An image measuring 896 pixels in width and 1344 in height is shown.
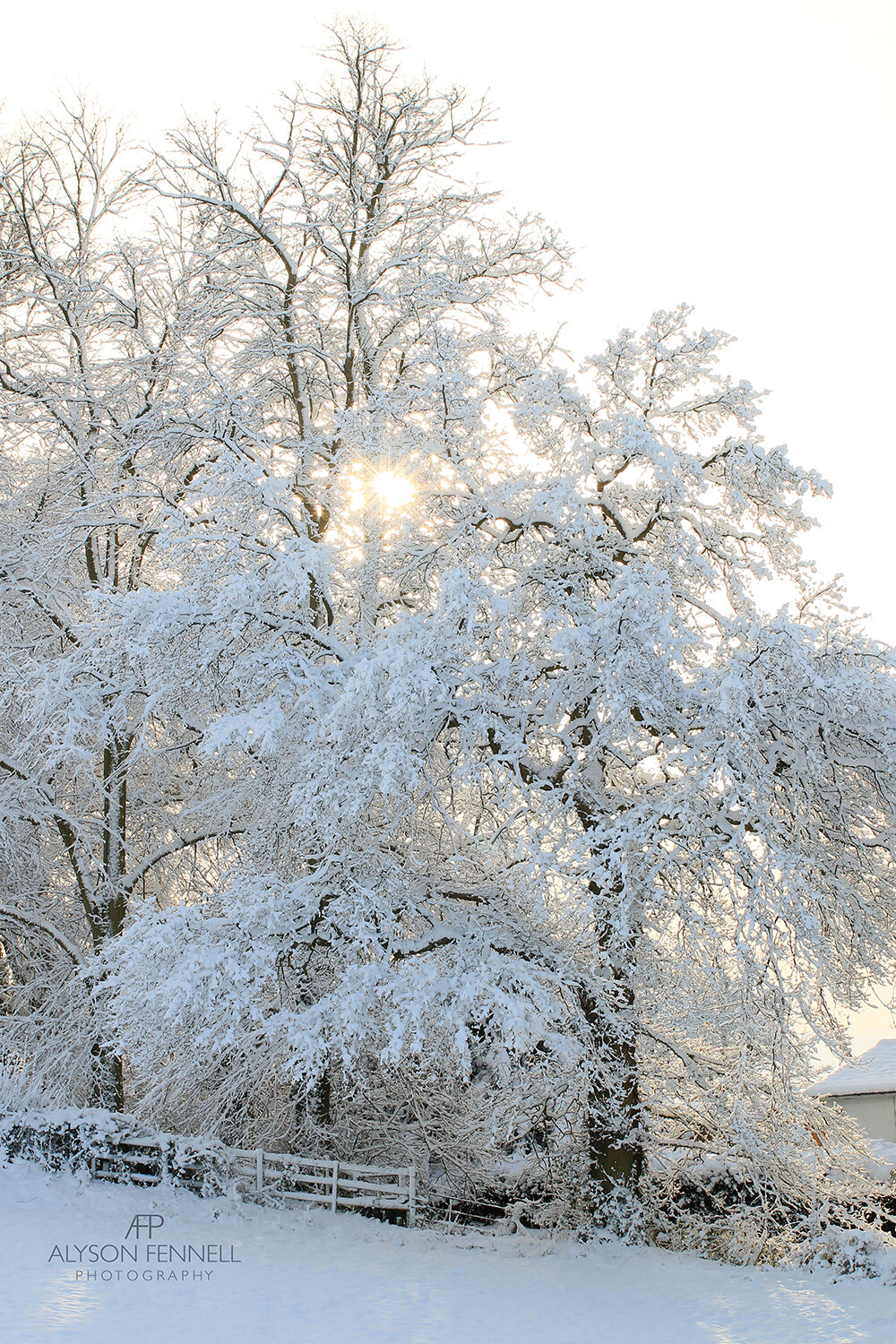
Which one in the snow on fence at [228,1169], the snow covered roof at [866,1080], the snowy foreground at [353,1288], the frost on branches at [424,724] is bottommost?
the snow covered roof at [866,1080]

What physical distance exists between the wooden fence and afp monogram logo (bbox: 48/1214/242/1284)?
1354 millimetres

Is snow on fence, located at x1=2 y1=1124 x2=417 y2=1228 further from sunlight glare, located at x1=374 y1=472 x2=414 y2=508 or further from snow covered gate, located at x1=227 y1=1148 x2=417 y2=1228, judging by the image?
sunlight glare, located at x1=374 y1=472 x2=414 y2=508

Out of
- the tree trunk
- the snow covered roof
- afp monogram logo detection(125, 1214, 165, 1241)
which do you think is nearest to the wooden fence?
afp monogram logo detection(125, 1214, 165, 1241)

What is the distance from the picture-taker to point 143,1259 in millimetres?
9461

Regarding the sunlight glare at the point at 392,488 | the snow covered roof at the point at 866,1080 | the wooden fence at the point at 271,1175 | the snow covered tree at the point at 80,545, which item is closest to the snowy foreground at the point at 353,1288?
the wooden fence at the point at 271,1175

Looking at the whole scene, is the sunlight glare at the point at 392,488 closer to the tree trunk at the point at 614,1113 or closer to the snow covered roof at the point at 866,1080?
the tree trunk at the point at 614,1113

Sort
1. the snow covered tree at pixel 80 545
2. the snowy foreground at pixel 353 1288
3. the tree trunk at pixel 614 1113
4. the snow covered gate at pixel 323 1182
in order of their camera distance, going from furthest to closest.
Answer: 1. the snow covered tree at pixel 80 545
2. the snow covered gate at pixel 323 1182
3. the tree trunk at pixel 614 1113
4. the snowy foreground at pixel 353 1288

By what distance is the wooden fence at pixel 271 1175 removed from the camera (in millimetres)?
11461

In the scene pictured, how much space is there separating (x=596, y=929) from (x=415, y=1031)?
82.6 inches

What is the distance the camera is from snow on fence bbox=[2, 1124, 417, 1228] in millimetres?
11492

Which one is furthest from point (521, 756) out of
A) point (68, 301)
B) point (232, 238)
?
point (68, 301)

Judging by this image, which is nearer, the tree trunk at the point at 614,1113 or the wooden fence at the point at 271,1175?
the tree trunk at the point at 614,1113

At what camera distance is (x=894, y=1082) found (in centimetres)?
2895

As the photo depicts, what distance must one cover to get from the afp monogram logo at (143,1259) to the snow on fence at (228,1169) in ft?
4.38
